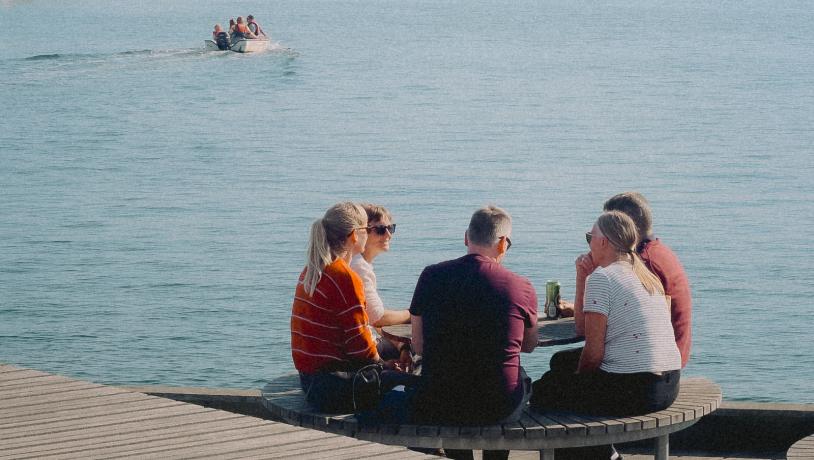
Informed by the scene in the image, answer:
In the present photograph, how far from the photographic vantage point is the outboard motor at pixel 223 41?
167 feet

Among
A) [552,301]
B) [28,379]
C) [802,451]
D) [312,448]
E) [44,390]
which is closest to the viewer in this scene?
[312,448]

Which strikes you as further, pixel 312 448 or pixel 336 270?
pixel 336 270

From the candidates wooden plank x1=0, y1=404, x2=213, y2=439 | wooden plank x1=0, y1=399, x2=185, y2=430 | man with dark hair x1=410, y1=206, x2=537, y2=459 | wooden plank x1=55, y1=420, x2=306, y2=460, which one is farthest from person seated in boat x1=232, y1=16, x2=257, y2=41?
wooden plank x1=55, y1=420, x2=306, y2=460

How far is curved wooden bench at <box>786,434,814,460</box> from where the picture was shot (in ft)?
16.8

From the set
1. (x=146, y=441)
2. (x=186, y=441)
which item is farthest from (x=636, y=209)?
Result: (x=146, y=441)

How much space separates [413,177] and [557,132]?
32.4 ft

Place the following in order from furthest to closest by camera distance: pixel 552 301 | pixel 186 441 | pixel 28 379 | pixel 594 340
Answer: pixel 552 301, pixel 28 379, pixel 594 340, pixel 186 441

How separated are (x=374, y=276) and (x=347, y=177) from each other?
24443 mm

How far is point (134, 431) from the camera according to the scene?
15.5ft

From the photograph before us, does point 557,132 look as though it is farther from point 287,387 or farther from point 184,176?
point 287,387

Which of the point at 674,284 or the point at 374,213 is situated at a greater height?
the point at 374,213

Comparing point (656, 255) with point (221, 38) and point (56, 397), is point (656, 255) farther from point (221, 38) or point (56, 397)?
point (221, 38)

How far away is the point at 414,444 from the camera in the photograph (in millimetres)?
4973

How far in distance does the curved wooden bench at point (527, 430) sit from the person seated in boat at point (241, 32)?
46.8 metres
